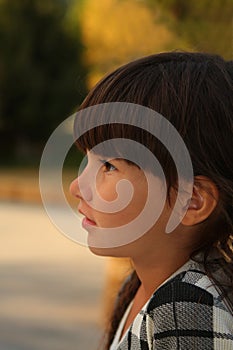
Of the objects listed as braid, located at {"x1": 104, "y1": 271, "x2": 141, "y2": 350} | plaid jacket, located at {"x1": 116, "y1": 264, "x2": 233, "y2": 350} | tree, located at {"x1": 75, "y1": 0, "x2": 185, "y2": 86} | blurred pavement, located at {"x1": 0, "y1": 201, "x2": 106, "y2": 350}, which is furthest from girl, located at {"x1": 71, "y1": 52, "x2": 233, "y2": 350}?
blurred pavement, located at {"x1": 0, "y1": 201, "x2": 106, "y2": 350}

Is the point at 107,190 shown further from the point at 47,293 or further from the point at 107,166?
the point at 47,293

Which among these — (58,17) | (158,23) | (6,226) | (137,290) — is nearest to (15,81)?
(58,17)

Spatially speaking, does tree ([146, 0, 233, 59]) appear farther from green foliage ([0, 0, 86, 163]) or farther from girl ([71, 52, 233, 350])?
green foliage ([0, 0, 86, 163])

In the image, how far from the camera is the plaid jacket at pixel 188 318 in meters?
1.10

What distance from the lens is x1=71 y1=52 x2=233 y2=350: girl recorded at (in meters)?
1.11

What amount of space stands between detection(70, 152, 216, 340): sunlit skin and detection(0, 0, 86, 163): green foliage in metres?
19.6

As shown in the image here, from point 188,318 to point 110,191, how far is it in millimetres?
208

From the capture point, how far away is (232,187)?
3.90 feet

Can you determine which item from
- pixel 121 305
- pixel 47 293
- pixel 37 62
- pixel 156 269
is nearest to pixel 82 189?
pixel 156 269

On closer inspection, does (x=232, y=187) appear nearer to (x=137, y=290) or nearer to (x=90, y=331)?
(x=137, y=290)

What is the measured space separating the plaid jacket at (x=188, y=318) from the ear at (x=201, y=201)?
0.10 metres

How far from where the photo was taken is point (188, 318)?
1.10 metres

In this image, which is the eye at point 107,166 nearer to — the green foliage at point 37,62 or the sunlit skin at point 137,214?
the sunlit skin at point 137,214

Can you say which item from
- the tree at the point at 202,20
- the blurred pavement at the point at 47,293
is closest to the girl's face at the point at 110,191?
the tree at the point at 202,20
